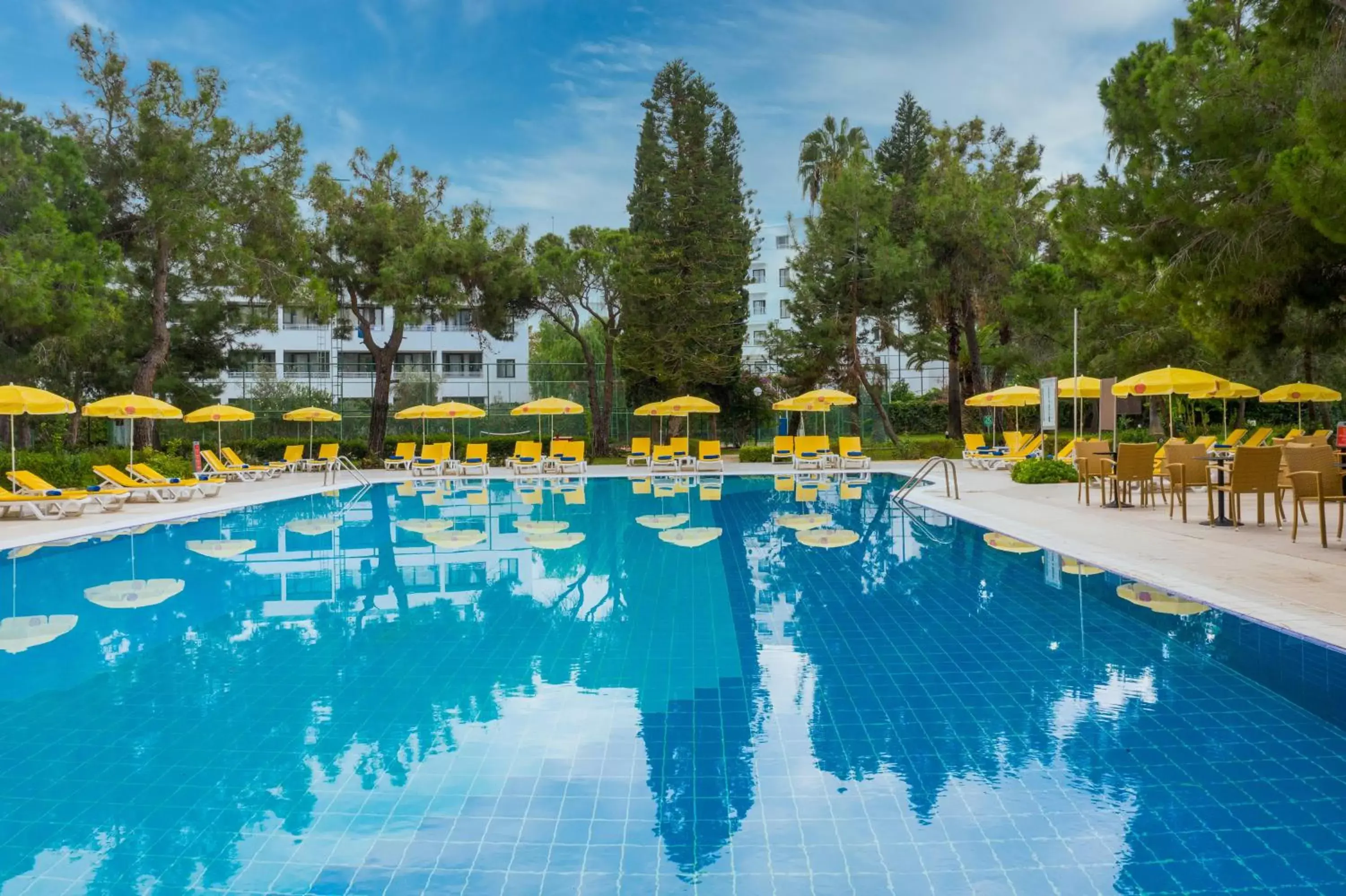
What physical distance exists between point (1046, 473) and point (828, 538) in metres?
7.55

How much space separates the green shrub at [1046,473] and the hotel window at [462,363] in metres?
34.4

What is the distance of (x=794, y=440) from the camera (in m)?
23.6

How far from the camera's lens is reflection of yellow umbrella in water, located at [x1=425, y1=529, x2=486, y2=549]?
36.1ft

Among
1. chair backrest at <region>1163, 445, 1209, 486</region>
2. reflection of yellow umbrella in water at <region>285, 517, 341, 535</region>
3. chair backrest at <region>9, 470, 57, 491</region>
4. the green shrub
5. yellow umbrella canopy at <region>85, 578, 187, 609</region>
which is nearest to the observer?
yellow umbrella canopy at <region>85, 578, 187, 609</region>

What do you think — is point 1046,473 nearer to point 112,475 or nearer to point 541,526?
point 541,526

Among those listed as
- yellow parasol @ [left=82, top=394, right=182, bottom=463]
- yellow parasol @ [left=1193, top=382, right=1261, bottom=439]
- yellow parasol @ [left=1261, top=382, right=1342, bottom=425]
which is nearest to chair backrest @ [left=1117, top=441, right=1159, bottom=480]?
yellow parasol @ [left=1193, top=382, right=1261, bottom=439]

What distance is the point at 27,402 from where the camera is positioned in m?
13.9

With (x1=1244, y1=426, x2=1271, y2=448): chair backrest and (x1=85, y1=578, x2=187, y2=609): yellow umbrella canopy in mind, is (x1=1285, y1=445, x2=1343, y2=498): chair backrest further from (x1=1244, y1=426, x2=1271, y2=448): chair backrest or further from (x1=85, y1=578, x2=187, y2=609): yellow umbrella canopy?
(x1=85, y1=578, x2=187, y2=609): yellow umbrella canopy

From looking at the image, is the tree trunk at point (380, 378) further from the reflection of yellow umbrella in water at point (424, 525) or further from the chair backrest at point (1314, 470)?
the chair backrest at point (1314, 470)

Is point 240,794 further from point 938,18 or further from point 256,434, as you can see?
point 256,434

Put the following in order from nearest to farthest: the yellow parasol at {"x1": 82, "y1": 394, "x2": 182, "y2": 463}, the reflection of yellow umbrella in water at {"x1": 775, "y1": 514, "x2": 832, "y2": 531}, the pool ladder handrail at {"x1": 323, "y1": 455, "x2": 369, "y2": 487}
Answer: the reflection of yellow umbrella in water at {"x1": 775, "y1": 514, "x2": 832, "y2": 531}, the yellow parasol at {"x1": 82, "y1": 394, "x2": 182, "y2": 463}, the pool ladder handrail at {"x1": 323, "y1": 455, "x2": 369, "y2": 487}

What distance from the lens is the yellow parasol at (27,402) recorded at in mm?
13695

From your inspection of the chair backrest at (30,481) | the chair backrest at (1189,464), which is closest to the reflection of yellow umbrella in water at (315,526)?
the chair backrest at (30,481)

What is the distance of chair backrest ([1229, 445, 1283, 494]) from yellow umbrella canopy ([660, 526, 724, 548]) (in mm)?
5684
